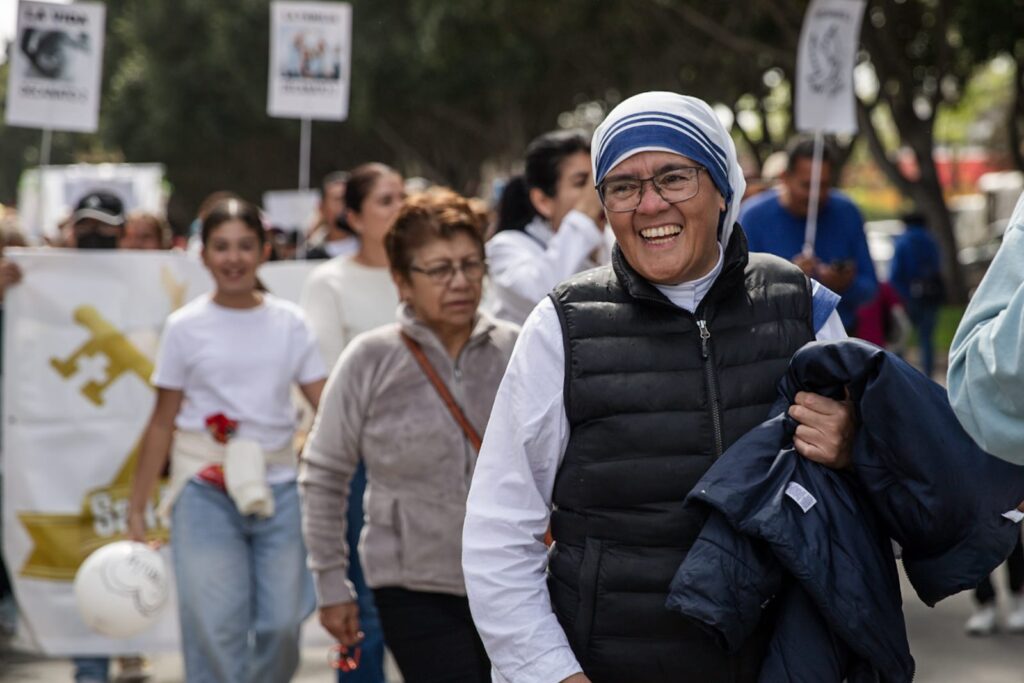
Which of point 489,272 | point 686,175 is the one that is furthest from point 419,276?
point 686,175

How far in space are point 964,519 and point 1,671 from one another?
6296 mm

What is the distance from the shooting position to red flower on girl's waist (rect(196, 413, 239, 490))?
5.93 m

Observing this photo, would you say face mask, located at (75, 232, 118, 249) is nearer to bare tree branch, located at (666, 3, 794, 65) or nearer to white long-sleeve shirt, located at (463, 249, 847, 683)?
white long-sleeve shirt, located at (463, 249, 847, 683)

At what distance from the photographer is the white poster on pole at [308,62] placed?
1134 centimetres

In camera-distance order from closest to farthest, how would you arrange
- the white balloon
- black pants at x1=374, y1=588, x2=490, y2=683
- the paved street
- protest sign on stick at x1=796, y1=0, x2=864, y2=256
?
black pants at x1=374, y1=588, x2=490, y2=683 < the white balloon < the paved street < protest sign on stick at x1=796, y1=0, x2=864, y2=256

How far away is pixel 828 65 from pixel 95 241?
4.36 m

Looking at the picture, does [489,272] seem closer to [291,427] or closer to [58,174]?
[291,427]

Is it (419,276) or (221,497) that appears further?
(221,497)

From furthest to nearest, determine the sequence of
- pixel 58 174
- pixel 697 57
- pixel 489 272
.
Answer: pixel 697 57, pixel 58 174, pixel 489 272

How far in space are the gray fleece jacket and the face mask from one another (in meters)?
3.90

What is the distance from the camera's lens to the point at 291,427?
6199 millimetres

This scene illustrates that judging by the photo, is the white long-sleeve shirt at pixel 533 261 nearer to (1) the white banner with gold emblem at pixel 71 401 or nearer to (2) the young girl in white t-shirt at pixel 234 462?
(2) the young girl in white t-shirt at pixel 234 462

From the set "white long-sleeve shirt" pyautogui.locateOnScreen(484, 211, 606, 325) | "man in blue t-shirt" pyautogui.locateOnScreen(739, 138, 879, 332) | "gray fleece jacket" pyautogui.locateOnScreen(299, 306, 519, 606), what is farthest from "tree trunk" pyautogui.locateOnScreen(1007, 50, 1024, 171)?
"gray fleece jacket" pyautogui.locateOnScreen(299, 306, 519, 606)

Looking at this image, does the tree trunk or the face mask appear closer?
the face mask
